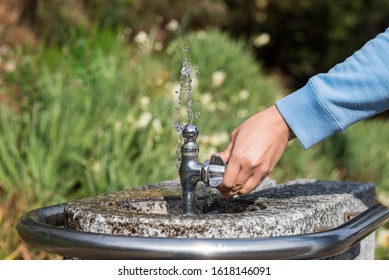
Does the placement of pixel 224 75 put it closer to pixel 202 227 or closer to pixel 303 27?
pixel 202 227

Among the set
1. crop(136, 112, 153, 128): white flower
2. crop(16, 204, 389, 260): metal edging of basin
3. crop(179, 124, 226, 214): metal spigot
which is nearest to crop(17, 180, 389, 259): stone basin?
crop(16, 204, 389, 260): metal edging of basin

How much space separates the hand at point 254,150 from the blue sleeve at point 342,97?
4 cm

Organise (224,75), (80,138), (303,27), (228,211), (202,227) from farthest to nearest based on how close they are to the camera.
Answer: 1. (303,27)
2. (224,75)
3. (80,138)
4. (228,211)
5. (202,227)

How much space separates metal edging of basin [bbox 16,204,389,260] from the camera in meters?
1.57

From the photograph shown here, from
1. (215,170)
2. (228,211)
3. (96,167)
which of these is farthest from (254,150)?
(96,167)

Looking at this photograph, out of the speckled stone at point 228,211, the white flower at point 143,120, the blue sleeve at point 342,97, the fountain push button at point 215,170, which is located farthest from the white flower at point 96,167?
the blue sleeve at point 342,97

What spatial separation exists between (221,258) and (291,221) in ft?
1.08

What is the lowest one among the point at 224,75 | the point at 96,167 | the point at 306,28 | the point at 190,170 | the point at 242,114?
the point at 96,167

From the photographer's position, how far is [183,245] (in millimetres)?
1566

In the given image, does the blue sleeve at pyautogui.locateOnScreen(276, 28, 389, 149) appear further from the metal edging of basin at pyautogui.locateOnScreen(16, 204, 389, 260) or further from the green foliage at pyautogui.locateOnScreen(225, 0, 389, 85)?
the green foliage at pyautogui.locateOnScreen(225, 0, 389, 85)

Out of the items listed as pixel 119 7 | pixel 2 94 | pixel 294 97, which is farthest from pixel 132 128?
pixel 119 7

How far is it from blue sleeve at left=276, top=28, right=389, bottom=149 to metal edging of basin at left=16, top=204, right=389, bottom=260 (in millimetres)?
272

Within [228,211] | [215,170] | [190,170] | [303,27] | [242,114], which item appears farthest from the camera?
[303,27]

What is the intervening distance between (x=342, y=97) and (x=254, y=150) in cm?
27
